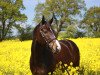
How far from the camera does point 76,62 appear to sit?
43.7ft

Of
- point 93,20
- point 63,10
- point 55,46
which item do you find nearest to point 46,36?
point 55,46

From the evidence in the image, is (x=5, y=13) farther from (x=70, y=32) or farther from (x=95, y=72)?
(x=95, y=72)

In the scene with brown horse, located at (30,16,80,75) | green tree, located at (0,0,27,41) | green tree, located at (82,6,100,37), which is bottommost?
green tree, located at (82,6,100,37)

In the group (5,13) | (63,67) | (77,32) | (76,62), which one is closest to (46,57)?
(63,67)

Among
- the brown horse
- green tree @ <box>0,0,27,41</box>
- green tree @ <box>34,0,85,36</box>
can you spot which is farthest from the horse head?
green tree @ <box>34,0,85,36</box>

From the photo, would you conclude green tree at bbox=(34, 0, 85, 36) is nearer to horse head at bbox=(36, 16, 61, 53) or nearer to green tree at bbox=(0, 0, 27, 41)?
green tree at bbox=(0, 0, 27, 41)

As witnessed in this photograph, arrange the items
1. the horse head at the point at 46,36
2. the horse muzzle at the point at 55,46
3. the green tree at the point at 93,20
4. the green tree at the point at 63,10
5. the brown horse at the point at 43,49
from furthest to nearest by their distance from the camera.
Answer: the green tree at the point at 93,20 < the green tree at the point at 63,10 < the brown horse at the point at 43,49 < the horse head at the point at 46,36 < the horse muzzle at the point at 55,46

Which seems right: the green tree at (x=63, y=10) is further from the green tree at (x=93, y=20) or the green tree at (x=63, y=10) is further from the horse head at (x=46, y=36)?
the horse head at (x=46, y=36)

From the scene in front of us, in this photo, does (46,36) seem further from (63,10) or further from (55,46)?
(63,10)

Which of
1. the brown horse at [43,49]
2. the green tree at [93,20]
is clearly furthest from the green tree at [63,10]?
the brown horse at [43,49]

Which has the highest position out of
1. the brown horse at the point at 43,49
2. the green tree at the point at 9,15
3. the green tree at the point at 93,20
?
the brown horse at the point at 43,49

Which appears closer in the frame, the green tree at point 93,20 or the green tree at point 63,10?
the green tree at point 63,10

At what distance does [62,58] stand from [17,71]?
2.91 meters

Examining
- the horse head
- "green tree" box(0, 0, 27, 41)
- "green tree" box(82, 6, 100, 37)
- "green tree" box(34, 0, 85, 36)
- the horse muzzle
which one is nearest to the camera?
the horse muzzle
